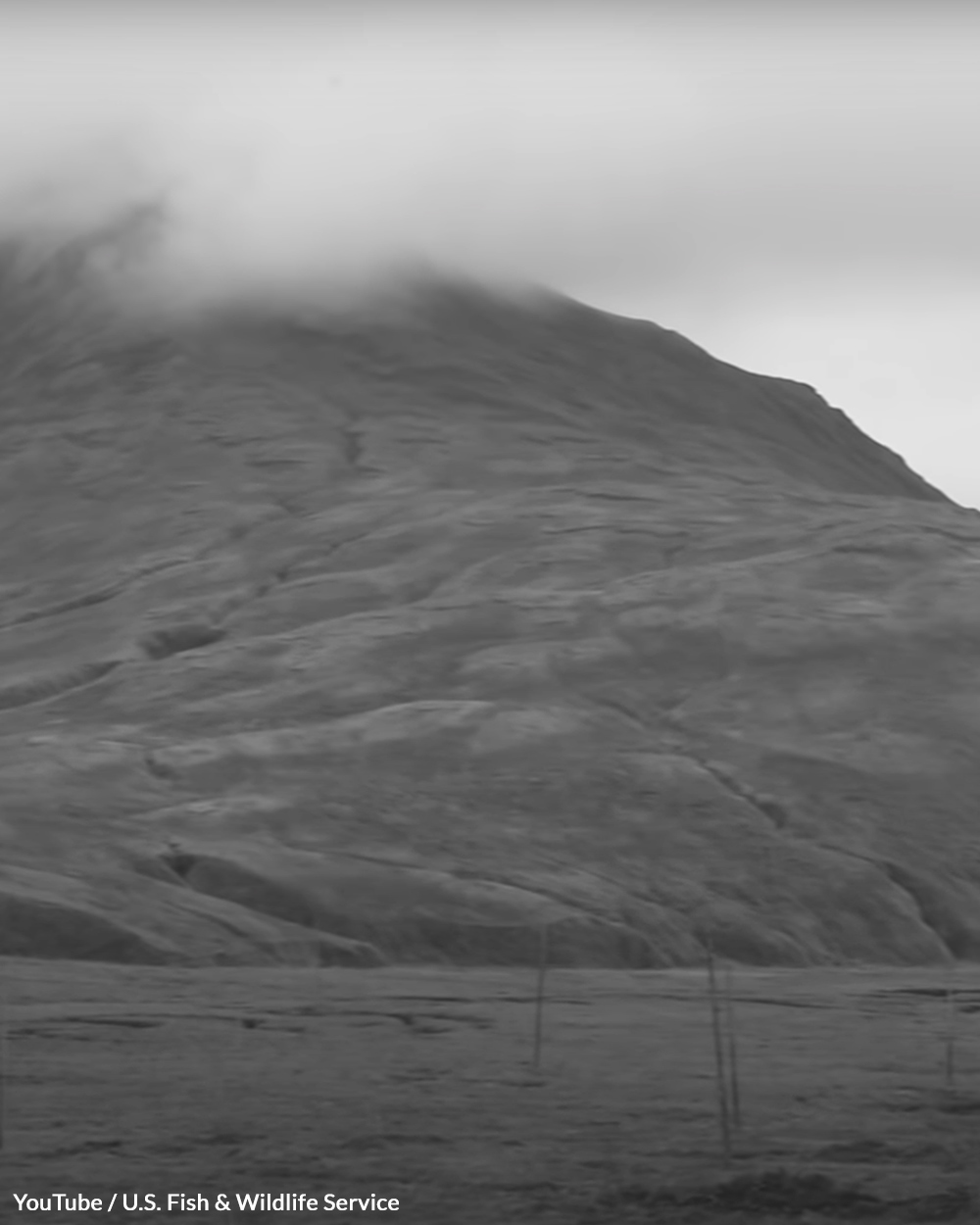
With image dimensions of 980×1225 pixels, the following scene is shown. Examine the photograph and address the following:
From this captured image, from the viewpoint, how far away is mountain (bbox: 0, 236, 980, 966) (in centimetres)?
6812

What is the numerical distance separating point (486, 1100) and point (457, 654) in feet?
208

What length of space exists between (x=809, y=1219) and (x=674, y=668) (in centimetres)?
7142

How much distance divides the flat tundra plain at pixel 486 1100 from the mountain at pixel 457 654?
1232cm

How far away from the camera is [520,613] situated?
102 m

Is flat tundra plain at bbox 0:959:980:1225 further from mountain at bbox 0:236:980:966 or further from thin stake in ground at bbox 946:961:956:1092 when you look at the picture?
mountain at bbox 0:236:980:966

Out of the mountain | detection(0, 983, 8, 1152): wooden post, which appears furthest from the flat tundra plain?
the mountain

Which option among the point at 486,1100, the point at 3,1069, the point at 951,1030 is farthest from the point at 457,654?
the point at 486,1100

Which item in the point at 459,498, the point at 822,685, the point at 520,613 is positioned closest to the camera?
the point at 822,685

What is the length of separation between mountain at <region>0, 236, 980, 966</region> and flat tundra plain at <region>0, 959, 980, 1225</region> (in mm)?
12322

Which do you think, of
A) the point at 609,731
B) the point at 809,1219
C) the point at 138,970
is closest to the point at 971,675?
the point at 609,731

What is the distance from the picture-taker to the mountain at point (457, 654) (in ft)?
224

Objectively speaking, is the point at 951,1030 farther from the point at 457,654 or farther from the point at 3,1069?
the point at 457,654

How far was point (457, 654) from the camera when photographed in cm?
9638

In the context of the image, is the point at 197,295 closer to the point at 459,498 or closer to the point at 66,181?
the point at 66,181
